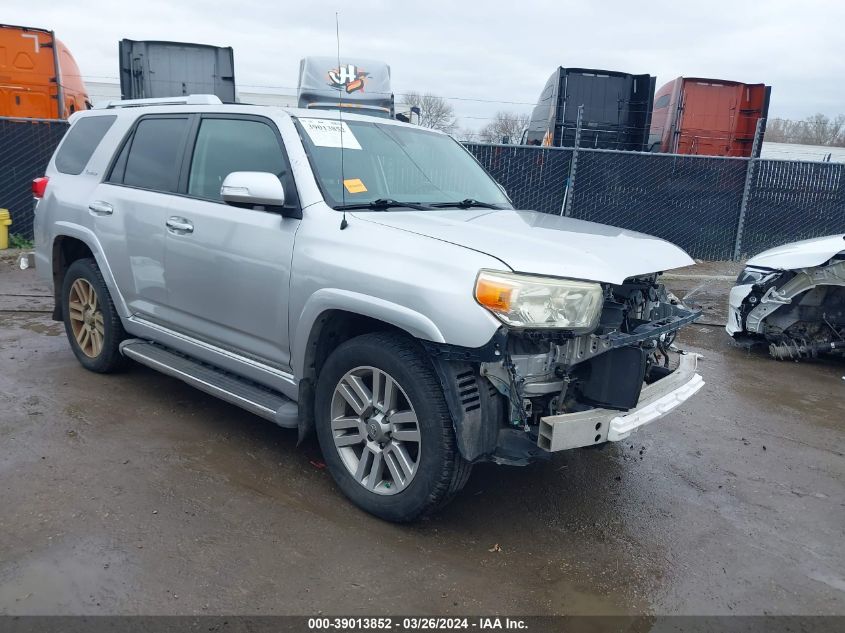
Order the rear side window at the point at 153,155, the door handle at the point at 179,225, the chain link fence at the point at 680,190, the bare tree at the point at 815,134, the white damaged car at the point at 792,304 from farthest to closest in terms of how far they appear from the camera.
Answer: the bare tree at the point at 815,134
the chain link fence at the point at 680,190
the white damaged car at the point at 792,304
the rear side window at the point at 153,155
the door handle at the point at 179,225

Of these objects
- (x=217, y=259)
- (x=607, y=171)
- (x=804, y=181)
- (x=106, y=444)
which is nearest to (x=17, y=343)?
(x=106, y=444)

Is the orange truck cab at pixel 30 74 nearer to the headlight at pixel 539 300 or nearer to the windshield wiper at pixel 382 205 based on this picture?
the windshield wiper at pixel 382 205

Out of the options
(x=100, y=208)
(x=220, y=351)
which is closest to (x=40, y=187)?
(x=100, y=208)

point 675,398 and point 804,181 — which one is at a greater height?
point 804,181

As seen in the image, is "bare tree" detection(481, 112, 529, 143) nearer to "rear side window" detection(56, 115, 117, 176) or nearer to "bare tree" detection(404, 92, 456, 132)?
A: "bare tree" detection(404, 92, 456, 132)

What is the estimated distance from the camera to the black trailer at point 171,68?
12570 mm

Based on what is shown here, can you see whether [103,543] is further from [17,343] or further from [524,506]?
[17,343]

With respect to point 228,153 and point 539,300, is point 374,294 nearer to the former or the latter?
point 539,300

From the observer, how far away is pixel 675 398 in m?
3.50

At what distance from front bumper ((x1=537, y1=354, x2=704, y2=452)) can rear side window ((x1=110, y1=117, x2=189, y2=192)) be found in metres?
2.85

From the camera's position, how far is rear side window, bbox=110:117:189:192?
4.43 meters

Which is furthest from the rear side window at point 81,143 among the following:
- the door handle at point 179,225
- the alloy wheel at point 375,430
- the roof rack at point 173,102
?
the alloy wheel at point 375,430

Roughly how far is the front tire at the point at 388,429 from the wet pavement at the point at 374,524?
7.0 inches

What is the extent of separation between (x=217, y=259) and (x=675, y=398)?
2575mm
